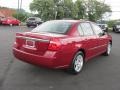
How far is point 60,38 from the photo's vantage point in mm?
5461

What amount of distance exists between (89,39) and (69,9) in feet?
150

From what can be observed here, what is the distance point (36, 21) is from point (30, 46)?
80.4ft

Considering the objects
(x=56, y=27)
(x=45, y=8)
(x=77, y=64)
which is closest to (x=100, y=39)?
(x=77, y=64)

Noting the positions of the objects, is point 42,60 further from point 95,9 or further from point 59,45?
point 95,9

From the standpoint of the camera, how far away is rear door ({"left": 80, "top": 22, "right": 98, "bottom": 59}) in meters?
6.50

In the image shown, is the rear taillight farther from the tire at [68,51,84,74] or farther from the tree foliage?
the tree foliage

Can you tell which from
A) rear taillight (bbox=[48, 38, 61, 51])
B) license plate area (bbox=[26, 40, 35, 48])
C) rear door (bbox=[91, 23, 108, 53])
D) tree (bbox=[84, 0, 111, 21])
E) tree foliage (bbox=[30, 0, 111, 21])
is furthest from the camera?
tree (bbox=[84, 0, 111, 21])

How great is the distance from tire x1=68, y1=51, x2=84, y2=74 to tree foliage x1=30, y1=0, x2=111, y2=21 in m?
41.1

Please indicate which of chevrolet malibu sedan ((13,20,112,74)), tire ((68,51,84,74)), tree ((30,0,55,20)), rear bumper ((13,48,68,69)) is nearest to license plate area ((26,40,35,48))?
chevrolet malibu sedan ((13,20,112,74))

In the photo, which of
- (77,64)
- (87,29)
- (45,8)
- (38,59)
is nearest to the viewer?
(38,59)

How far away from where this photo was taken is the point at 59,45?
5.35 m

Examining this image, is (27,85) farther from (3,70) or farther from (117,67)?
(117,67)

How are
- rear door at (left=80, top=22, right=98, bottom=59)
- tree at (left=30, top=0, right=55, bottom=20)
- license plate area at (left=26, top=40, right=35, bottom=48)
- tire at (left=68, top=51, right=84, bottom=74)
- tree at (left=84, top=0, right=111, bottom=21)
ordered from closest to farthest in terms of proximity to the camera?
license plate area at (left=26, top=40, right=35, bottom=48) < tire at (left=68, top=51, right=84, bottom=74) < rear door at (left=80, top=22, right=98, bottom=59) < tree at (left=30, top=0, right=55, bottom=20) < tree at (left=84, top=0, right=111, bottom=21)

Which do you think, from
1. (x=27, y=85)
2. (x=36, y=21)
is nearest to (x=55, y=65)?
(x=27, y=85)
